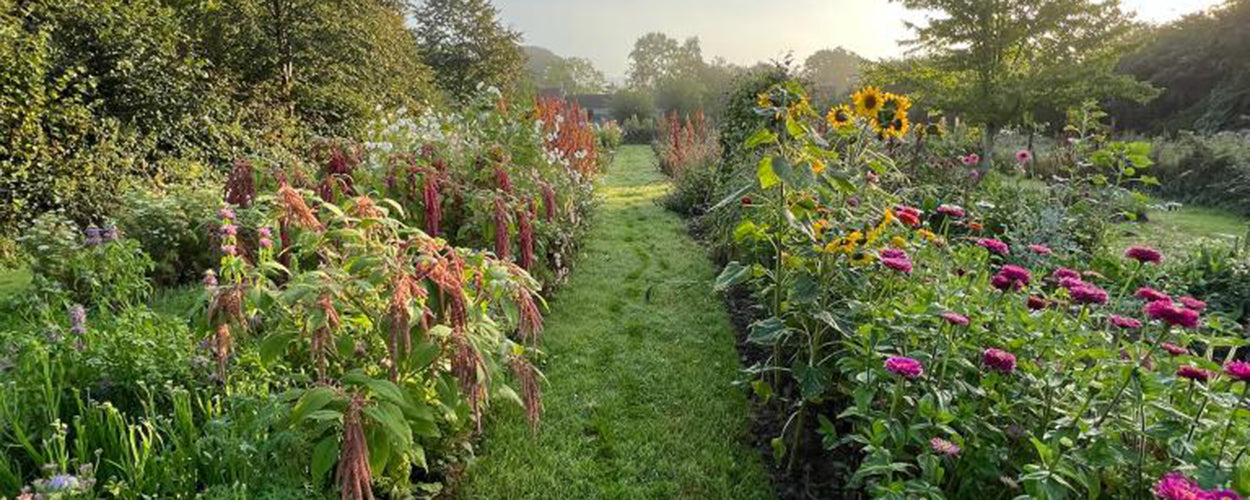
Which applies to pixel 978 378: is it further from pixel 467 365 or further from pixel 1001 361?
pixel 467 365

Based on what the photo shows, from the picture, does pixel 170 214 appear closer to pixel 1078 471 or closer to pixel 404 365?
pixel 404 365

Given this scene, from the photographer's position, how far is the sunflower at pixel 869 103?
263cm

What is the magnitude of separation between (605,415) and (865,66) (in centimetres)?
1808

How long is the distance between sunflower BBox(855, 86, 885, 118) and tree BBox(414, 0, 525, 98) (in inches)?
829

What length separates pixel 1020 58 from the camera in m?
16.1

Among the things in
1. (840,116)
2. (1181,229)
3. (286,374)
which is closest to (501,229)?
(286,374)

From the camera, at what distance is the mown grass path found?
7.88ft

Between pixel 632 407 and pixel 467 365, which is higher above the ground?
pixel 467 365

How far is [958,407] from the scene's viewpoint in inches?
70.4

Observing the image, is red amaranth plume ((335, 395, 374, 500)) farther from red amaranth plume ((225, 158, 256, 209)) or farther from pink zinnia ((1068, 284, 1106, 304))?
red amaranth plume ((225, 158, 256, 209))

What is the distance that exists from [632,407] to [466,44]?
2383 centimetres

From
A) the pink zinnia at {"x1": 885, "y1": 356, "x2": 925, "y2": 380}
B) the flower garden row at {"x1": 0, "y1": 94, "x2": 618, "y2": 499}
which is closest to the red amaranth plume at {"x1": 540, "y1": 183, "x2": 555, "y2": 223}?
the flower garden row at {"x1": 0, "y1": 94, "x2": 618, "y2": 499}

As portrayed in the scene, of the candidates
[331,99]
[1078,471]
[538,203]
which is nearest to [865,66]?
[331,99]

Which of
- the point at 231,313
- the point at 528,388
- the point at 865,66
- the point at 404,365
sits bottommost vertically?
the point at 528,388
